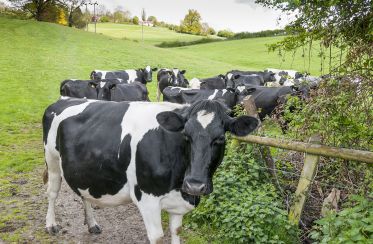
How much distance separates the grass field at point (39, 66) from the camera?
9.92m

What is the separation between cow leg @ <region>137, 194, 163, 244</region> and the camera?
463 cm

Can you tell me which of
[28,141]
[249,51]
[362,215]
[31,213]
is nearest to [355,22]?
[362,215]

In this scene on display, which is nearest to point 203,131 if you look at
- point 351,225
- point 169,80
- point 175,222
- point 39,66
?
point 175,222

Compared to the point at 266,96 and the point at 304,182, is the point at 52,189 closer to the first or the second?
the point at 304,182

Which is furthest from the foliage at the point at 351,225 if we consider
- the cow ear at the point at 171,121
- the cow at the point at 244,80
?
the cow at the point at 244,80

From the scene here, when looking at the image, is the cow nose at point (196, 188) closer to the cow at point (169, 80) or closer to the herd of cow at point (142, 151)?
the herd of cow at point (142, 151)

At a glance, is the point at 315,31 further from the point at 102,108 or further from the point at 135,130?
the point at 102,108

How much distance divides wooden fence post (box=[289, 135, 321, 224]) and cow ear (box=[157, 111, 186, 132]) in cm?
227

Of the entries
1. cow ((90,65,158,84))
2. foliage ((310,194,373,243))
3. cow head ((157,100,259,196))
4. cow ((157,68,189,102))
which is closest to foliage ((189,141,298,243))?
foliage ((310,194,373,243))

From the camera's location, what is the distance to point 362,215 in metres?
4.43

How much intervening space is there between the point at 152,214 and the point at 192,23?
99.0 m

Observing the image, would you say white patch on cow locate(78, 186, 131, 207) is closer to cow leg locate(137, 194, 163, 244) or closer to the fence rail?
cow leg locate(137, 194, 163, 244)

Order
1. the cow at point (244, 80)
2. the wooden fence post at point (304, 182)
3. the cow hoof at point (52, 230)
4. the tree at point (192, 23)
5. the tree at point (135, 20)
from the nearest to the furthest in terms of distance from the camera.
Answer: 1. the wooden fence post at point (304, 182)
2. the cow hoof at point (52, 230)
3. the cow at point (244, 80)
4. the tree at point (192, 23)
5. the tree at point (135, 20)

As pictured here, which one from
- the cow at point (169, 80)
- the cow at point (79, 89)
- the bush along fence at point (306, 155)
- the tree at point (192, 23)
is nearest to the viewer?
the bush along fence at point (306, 155)
